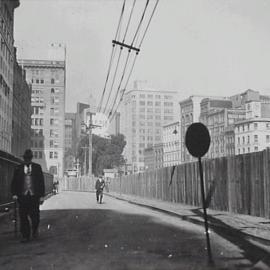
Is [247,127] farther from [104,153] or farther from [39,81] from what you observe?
[39,81]

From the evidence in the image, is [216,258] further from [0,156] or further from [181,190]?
[181,190]

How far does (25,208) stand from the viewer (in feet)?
32.1

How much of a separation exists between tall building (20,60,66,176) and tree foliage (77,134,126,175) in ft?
102

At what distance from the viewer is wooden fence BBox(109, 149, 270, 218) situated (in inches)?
548

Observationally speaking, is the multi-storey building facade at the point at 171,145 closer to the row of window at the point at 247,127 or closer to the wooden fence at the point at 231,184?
the row of window at the point at 247,127

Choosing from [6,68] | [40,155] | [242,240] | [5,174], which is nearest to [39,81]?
[40,155]

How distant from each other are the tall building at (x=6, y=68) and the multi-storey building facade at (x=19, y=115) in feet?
25.0

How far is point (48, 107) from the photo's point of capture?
141125 millimetres

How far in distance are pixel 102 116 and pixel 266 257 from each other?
4701 cm

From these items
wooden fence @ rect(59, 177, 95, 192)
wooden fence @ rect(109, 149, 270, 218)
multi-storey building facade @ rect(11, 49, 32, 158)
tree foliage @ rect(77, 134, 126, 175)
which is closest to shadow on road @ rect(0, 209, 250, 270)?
wooden fence @ rect(109, 149, 270, 218)

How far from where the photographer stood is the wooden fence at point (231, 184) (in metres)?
13.9

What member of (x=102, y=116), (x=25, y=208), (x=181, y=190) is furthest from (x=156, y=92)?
(x=25, y=208)

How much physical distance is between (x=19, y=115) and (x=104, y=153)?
19324 mm

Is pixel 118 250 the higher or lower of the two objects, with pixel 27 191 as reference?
lower
